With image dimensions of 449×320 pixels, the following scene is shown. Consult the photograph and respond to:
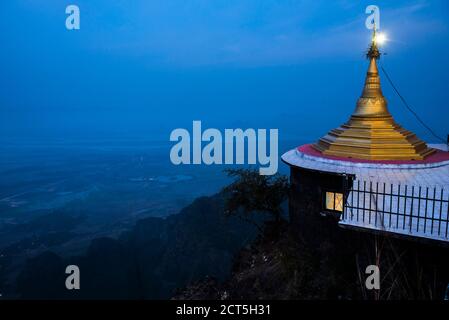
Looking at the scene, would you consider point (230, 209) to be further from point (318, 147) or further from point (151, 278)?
point (151, 278)

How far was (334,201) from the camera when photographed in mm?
11945

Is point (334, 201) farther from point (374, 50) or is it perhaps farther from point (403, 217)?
point (374, 50)

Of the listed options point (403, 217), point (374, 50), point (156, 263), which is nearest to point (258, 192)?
point (374, 50)

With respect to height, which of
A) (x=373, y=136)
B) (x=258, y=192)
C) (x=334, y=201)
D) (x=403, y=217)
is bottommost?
(x=258, y=192)

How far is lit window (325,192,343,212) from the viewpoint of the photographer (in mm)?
11781

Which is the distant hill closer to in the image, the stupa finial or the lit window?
the stupa finial

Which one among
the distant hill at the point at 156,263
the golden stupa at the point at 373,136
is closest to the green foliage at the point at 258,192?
the golden stupa at the point at 373,136

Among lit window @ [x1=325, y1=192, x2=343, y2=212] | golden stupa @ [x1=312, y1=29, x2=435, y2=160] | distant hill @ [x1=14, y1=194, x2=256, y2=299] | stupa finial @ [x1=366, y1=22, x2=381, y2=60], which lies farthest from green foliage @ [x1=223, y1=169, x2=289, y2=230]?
distant hill @ [x1=14, y1=194, x2=256, y2=299]

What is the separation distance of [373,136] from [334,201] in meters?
3.22

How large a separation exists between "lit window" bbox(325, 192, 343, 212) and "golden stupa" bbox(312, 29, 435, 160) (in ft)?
6.14

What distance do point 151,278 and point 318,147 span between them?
1589 inches

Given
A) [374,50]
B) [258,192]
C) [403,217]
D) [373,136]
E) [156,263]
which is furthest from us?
[156,263]

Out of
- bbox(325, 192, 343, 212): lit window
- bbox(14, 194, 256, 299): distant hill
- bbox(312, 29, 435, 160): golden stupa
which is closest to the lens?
bbox(325, 192, 343, 212): lit window
